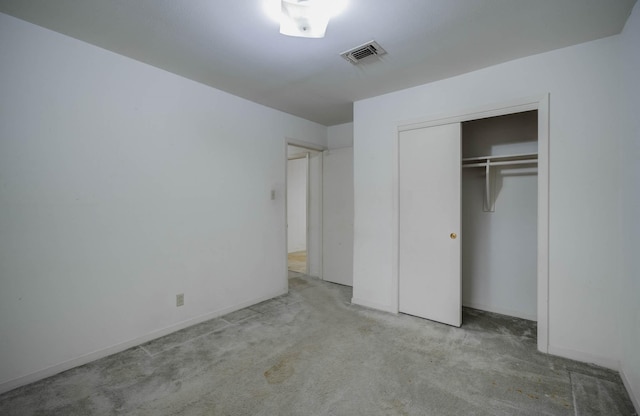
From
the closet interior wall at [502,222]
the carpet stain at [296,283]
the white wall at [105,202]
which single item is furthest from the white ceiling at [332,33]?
the carpet stain at [296,283]

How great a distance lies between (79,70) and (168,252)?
167cm

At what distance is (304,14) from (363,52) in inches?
27.6

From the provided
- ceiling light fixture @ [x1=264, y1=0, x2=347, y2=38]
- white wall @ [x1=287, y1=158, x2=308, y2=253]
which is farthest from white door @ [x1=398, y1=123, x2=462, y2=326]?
white wall @ [x1=287, y1=158, x2=308, y2=253]

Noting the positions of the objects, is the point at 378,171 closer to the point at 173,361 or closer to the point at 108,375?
the point at 173,361

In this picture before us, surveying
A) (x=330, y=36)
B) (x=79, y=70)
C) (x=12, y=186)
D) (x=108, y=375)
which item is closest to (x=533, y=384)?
(x=330, y=36)

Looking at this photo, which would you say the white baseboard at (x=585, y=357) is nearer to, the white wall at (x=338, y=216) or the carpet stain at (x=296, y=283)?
the white wall at (x=338, y=216)

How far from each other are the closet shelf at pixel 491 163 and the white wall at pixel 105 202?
2.72 m

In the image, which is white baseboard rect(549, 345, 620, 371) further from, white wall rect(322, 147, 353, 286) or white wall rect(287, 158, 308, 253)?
white wall rect(287, 158, 308, 253)

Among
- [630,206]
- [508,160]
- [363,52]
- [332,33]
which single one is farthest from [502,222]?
[332,33]

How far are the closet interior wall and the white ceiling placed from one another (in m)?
0.96

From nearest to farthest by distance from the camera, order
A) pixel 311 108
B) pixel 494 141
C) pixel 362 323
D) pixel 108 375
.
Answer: pixel 108 375
pixel 362 323
pixel 494 141
pixel 311 108

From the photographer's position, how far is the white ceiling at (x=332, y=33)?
1.82 metres

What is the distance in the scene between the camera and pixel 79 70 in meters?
2.23

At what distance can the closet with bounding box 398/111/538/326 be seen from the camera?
9.55 ft
